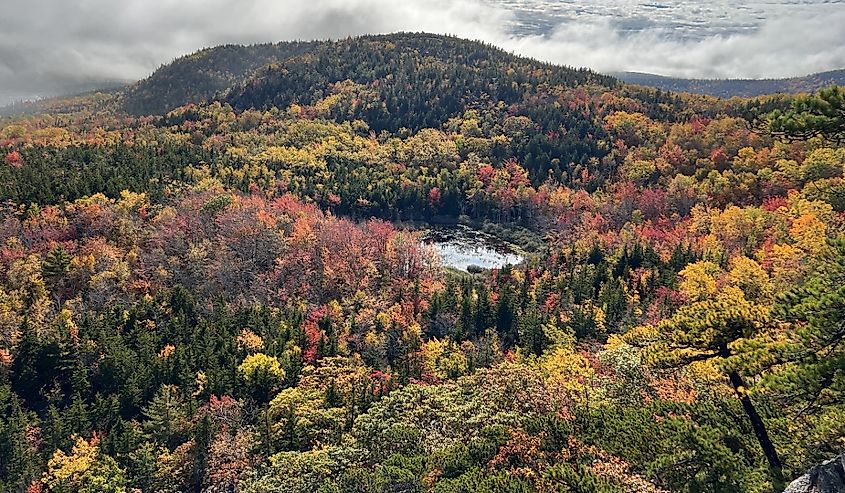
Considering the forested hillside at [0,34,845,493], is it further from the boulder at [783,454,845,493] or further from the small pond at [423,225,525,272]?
the small pond at [423,225,525,272]

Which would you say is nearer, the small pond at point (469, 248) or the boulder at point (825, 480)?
the boulder at point (825, 480)

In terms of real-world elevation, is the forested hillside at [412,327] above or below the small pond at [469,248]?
above

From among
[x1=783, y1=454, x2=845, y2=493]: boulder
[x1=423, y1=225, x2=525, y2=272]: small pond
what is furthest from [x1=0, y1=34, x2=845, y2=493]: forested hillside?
[x1=423, y1=225, x2=525, y2=272]: small pond

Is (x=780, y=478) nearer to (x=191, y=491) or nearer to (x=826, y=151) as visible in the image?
(x=191, y=491)

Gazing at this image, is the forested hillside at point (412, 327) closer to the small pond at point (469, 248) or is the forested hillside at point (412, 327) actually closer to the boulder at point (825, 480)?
the boulder at point (825, 480)

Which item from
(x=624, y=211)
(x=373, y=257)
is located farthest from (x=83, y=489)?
(x=624, y=211)

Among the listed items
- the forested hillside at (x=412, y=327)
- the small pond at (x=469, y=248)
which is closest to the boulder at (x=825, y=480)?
the forested hillside at (x=412, y=327)

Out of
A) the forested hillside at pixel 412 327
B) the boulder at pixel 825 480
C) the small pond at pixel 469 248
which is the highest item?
the boulder at pixel 825 480

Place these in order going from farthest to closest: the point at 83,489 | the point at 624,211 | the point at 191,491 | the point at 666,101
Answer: the point at 666,101 < the point at 624,211 < the point at 191,491 < the point at 83,489
